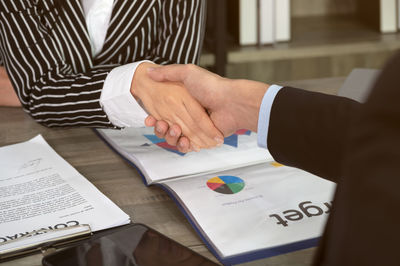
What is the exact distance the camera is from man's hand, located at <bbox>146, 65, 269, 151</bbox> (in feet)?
2.78

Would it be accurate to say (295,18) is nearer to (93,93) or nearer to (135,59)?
(135,59)

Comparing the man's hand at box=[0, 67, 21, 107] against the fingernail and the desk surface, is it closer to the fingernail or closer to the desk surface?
the desk surface

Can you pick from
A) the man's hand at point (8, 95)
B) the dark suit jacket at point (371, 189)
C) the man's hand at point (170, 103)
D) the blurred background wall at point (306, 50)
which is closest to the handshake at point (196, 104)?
the man's hand at point (170, 103)

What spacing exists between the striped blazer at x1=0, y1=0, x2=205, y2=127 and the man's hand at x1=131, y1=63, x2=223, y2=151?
0.24 feet

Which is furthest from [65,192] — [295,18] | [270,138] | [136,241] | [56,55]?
[295,18]

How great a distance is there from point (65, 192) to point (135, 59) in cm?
54

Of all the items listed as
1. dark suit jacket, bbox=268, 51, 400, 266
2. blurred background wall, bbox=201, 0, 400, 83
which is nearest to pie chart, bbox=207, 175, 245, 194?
dark suit jacket, bbox=268, 51, 400, 266

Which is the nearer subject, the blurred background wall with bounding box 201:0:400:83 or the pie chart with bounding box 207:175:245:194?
the pie chart with bounding box 207:175:245:194

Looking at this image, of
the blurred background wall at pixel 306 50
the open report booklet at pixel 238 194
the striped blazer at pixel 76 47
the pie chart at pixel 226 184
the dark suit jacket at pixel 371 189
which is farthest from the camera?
the blurred background wall at pixel 306 50

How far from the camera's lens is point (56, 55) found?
1048 mm

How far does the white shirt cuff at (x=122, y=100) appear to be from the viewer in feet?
3.02

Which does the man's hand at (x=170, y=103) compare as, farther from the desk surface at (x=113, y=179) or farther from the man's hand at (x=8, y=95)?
the man's hand at (x=8, y=95)

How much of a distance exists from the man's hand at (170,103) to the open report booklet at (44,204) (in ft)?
0.62

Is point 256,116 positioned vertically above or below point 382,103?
below
